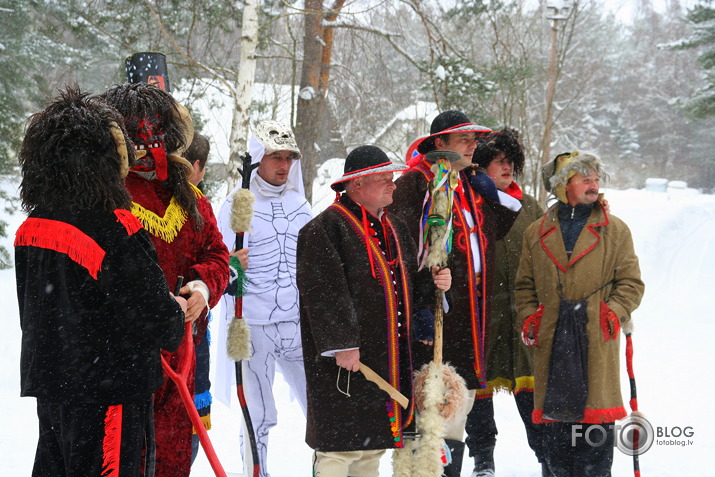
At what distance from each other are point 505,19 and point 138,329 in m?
11.5

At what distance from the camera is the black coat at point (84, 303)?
2.24 m

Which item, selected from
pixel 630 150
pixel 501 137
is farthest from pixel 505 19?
pixel 630 150

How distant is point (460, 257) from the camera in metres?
4.22

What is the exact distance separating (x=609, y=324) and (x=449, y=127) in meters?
1.50

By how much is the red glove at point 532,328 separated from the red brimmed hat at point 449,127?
117 cm

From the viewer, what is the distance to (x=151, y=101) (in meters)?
2.76

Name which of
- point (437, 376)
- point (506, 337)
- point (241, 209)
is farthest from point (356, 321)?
point (506, 337)

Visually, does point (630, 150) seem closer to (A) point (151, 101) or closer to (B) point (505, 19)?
(B) point (505, 19)

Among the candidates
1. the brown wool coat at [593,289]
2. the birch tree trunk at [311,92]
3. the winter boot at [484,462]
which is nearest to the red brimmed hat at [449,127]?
the brown wool coat at [593,289]

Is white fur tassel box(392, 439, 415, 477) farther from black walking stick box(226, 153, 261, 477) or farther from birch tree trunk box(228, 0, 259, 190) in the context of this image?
birch tree trunk box(228, 0, 259, 190)

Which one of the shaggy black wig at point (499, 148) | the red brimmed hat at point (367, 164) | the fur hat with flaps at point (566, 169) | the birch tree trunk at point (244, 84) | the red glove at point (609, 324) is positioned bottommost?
the red glove at point (609, 324)

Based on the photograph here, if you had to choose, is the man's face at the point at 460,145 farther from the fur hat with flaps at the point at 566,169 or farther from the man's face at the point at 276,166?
the man's face at the point at 276,166

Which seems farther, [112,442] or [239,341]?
[239,341]

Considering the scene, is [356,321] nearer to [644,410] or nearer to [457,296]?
[457,296]
